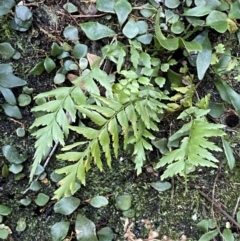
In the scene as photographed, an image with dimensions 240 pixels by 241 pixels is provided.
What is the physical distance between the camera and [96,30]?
2.04m

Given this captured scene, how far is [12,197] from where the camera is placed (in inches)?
78.4

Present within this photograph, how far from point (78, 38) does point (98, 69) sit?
218 millimetres

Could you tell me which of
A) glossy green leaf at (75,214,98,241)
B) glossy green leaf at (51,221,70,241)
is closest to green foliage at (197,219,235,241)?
glossy green leaf at (75,214,98,241)

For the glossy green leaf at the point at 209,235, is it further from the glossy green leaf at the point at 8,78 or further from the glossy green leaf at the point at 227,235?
the glossy green leaf at the point at 8,78

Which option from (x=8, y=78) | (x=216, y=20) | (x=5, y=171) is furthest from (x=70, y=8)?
(x=5, y=171)

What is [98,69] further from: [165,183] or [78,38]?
[165,183]

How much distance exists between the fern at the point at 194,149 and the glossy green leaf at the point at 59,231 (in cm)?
44

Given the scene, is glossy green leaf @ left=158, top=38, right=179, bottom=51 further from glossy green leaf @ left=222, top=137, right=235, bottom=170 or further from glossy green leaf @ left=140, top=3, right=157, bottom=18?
glossy green leaf @ left=222, top=137, right=235, bottom=170

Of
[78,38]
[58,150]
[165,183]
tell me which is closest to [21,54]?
[78,38]

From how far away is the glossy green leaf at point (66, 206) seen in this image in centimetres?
194

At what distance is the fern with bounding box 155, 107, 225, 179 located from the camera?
5.90ft

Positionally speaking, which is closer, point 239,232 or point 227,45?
point 239,232

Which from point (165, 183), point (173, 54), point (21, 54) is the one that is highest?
point (173, 54)

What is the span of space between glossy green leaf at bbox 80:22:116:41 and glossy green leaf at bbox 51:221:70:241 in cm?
78
